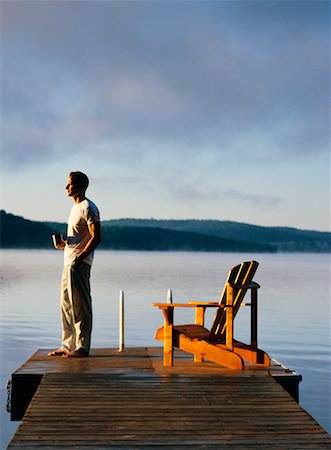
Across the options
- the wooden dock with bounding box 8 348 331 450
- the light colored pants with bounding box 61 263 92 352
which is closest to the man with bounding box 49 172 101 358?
the light colored pants with bounding box 61 263 92 352

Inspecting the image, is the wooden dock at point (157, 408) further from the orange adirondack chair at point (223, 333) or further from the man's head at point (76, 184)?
the man's head at point (76, 184)

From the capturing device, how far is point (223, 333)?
8914mm

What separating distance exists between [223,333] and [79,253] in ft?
6.22

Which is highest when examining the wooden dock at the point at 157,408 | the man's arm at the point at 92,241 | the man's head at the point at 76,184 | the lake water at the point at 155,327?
the man's head at the point at 76,184

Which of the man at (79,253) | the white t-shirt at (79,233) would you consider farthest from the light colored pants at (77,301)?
the white t-shirt at (79,233)

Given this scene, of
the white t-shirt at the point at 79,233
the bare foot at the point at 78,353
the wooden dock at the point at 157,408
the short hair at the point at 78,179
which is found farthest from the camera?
the bare foot at the point at 78,353

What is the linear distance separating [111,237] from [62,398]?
15653 cm

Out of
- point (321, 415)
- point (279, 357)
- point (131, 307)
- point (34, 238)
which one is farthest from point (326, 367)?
point (34, 238)

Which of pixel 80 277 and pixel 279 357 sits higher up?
pixel 80 277

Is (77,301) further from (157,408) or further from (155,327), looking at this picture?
(155,327)

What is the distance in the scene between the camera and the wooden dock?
19.2 feet

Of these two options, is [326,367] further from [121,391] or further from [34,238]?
[34,238]

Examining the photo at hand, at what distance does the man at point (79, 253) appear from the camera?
354 inches

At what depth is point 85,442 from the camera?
5.79 m
